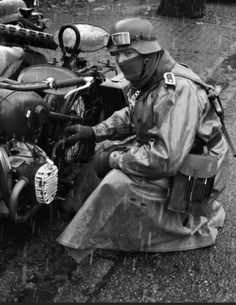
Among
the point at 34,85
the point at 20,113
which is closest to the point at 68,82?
the point at 34,85

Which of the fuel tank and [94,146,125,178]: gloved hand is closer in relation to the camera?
the fuel tank

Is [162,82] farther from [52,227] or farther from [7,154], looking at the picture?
[52,227]

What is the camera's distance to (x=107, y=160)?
130 inches

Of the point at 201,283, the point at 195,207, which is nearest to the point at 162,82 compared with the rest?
the point at 195,207

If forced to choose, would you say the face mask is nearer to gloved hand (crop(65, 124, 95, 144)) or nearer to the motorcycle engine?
gloved hand (crop(65, 124, 95, 144))

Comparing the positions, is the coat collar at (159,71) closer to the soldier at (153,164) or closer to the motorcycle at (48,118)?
the soldier at (153,164)

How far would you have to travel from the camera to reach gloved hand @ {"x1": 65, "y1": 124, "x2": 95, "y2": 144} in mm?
3481

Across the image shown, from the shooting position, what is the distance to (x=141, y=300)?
10.2 feet

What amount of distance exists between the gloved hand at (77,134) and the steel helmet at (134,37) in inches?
25.3

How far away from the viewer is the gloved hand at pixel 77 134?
3.48m

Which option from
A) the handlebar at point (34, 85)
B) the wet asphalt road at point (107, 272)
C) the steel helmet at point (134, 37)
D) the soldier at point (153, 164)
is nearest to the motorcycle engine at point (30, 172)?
the soldier at point (153, 164)

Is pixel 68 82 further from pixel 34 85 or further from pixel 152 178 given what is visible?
pixel 152 178

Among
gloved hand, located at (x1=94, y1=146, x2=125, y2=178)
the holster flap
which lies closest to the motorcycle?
gloved hand, located at (x1=94, y1=146, x2=125, y2=178)

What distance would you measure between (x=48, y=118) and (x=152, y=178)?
0.78m
